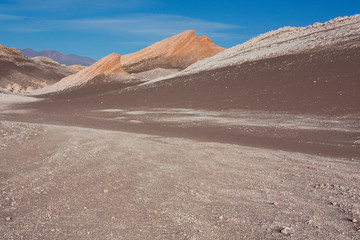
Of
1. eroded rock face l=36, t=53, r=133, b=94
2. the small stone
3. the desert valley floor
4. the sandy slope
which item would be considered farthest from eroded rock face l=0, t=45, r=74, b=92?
the small stone

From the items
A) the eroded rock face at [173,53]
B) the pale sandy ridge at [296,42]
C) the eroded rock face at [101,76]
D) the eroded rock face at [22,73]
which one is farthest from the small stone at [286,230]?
the eroded rock face at [22,73]

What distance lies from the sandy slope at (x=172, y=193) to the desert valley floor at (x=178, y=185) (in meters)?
0.02

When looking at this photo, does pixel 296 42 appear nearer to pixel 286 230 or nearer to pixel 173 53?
pixel 173 53

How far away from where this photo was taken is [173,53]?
48.8 metres

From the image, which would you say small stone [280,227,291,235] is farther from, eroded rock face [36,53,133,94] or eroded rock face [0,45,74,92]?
eroded rock face [0,45,74,92]

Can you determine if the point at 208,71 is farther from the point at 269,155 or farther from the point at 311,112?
the point at 269,155

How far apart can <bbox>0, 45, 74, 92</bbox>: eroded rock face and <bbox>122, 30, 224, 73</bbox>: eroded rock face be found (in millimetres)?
18089

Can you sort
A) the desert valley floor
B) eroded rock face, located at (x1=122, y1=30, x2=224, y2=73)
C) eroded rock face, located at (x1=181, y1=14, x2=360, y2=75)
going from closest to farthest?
the desert valley floor, eroded rock face, located at (x1=181, y1=14, x2=360, y2=75), eroded rock face, located at (x1=122, y1=30, x2=224, y2=73)

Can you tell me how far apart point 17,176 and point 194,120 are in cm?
1241

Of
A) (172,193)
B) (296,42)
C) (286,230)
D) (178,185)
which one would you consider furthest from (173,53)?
(286,230)

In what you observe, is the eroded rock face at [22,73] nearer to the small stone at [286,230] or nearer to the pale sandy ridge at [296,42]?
the pale sandy ridge at [296,42]

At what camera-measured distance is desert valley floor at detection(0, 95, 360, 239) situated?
16.2 ft

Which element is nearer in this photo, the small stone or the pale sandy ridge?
the small stone

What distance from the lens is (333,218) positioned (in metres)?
5.35
